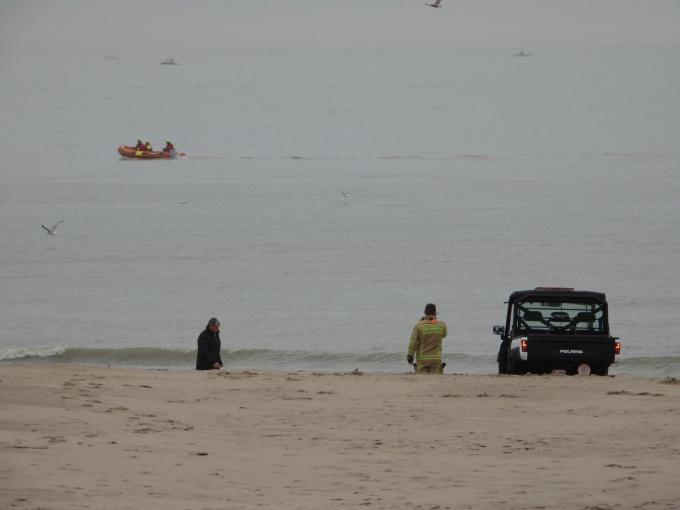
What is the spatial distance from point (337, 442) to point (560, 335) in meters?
4.84

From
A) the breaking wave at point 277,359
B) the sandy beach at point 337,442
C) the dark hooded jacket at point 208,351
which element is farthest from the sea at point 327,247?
the sandy beach at point 337,442

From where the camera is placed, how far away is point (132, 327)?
32875 millimetres

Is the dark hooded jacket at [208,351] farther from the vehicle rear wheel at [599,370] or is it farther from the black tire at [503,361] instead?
the vehicle rear wheel at [599,370]

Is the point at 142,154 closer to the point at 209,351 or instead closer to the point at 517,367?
the point at 209,351

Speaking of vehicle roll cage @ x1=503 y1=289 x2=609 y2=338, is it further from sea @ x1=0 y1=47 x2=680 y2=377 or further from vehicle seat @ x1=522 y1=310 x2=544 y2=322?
sea @ x1=0 y1=47 x2=680 y2=377

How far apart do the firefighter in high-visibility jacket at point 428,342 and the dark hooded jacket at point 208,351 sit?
10.2 feet

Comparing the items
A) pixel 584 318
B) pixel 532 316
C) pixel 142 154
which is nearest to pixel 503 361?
pixel 532 316

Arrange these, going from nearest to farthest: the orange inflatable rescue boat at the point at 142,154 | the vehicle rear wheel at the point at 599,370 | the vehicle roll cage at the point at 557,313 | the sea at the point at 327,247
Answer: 1. the vehicle roll cage at the point at 557,313
2. the vehicle rear wheel at the point at 599,370
3. the sea at the point at 327,247
4. the orange inflatable rescue boat at the point at 142,154

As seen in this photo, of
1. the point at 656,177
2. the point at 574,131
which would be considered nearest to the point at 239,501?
the point at 656,177

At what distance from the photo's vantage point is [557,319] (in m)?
16.7

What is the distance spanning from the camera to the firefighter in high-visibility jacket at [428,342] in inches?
650

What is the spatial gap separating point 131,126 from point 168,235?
101 m

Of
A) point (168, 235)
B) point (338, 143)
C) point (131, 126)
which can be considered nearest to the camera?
point (168, 235)

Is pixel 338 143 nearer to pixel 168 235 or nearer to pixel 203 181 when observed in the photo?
pixel 203 181
